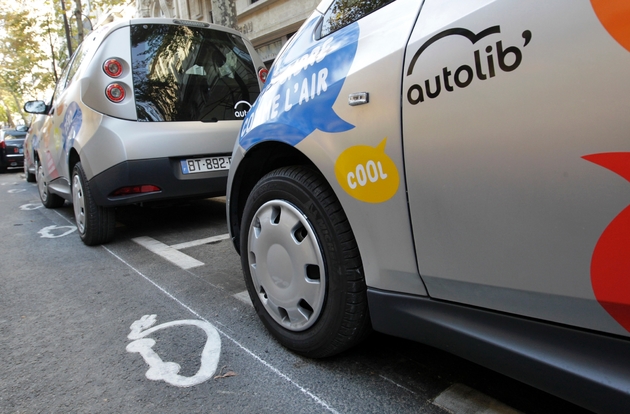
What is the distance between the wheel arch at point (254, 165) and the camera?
2119 millimetres

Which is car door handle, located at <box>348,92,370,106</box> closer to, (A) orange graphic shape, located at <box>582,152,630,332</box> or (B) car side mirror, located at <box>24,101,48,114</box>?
(A) orange graphic shape, located at <box>582,152,630,332</box>

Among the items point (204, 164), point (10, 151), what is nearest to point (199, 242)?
point (204, 164)

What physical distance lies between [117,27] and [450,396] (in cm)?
374

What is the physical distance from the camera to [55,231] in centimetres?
500

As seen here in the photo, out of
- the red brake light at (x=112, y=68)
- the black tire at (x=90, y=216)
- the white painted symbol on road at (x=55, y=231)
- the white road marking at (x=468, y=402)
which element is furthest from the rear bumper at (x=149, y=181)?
the white road marking at (x=468, y=402)

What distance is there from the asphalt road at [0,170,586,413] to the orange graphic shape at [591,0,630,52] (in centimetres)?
123

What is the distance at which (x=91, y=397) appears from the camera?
1818 mm

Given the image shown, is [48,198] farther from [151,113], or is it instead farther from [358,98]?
[358,98]

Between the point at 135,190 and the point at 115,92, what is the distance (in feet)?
2.61

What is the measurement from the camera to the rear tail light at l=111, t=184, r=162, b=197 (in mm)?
3740

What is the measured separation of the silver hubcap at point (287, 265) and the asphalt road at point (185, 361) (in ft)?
0.77

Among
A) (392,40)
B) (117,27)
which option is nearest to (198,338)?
(392,40)

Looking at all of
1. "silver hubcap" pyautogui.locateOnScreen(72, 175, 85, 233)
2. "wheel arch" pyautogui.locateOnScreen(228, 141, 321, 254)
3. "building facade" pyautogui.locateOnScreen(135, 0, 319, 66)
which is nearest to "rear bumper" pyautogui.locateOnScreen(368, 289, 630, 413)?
"wheel arch" pyautogui.locateOnScreen(228, 141, 321, 254)

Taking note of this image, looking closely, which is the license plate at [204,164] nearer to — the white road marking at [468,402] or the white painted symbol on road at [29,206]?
the white road marking at [468,402]
